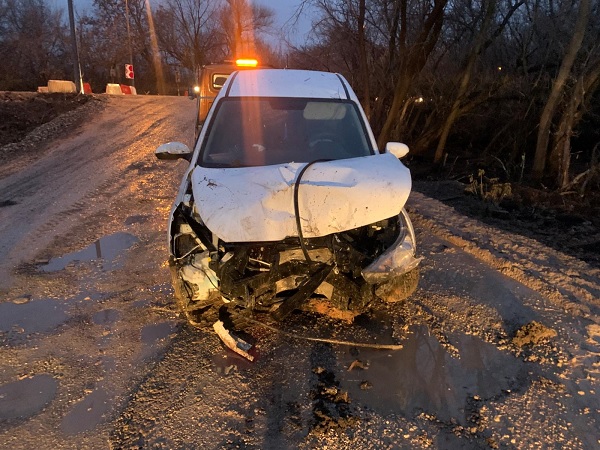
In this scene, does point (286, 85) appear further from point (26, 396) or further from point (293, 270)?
point (26, 396)

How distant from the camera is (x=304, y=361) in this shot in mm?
3674

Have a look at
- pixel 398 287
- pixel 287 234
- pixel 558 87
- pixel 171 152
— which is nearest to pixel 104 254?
pixel 171 152

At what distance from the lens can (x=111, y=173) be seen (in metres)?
9.76

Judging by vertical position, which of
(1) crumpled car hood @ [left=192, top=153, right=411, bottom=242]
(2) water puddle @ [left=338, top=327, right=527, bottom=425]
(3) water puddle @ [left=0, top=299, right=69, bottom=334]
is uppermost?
(1) crumpled car hood @ [left=192, top=153, right=411, bottom=242]

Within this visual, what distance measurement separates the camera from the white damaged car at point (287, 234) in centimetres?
343

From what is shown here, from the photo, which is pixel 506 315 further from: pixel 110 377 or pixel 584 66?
pixel 584 66

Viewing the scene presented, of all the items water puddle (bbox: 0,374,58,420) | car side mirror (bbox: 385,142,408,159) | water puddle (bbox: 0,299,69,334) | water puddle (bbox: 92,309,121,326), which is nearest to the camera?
water puddle (bbox: 0,374,58,420)

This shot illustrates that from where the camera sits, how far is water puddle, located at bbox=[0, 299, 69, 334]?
405 cm

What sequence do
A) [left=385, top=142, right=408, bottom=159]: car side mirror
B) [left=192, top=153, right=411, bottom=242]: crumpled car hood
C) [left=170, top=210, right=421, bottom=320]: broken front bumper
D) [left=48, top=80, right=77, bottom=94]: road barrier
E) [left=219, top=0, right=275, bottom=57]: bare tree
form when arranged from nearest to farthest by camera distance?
1. [left=192, top=153, right=411, bottom=242]: crumpled car hood
2. [left=170, top=210, right=421, bottom=320]: broken front bumper
3. [left=385, top=142, right=408, bottom=159]: car side mirror
4. [left=48, top=80, right=77, bottom=94]: road barrier
5. [left=219, top=0, right=275, bottom=57]: bare tree

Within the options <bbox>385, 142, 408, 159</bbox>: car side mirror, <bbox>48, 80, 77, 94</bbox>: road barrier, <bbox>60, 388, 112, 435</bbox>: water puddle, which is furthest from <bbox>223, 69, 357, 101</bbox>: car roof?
<bbox>48, 80, 77, 94</bbox>: road barrier

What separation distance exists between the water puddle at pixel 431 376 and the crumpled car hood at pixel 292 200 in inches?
43.5

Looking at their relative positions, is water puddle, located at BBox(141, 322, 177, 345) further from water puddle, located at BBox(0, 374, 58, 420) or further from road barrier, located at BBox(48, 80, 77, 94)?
road barrier, located at BBox(48, 80, 77, 94)

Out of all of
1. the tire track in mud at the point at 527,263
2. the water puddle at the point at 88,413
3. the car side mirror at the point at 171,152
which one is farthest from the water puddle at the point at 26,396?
the tire track in mud at the point at 527,263

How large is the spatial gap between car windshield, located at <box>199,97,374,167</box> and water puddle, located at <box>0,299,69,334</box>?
75.5 inches
